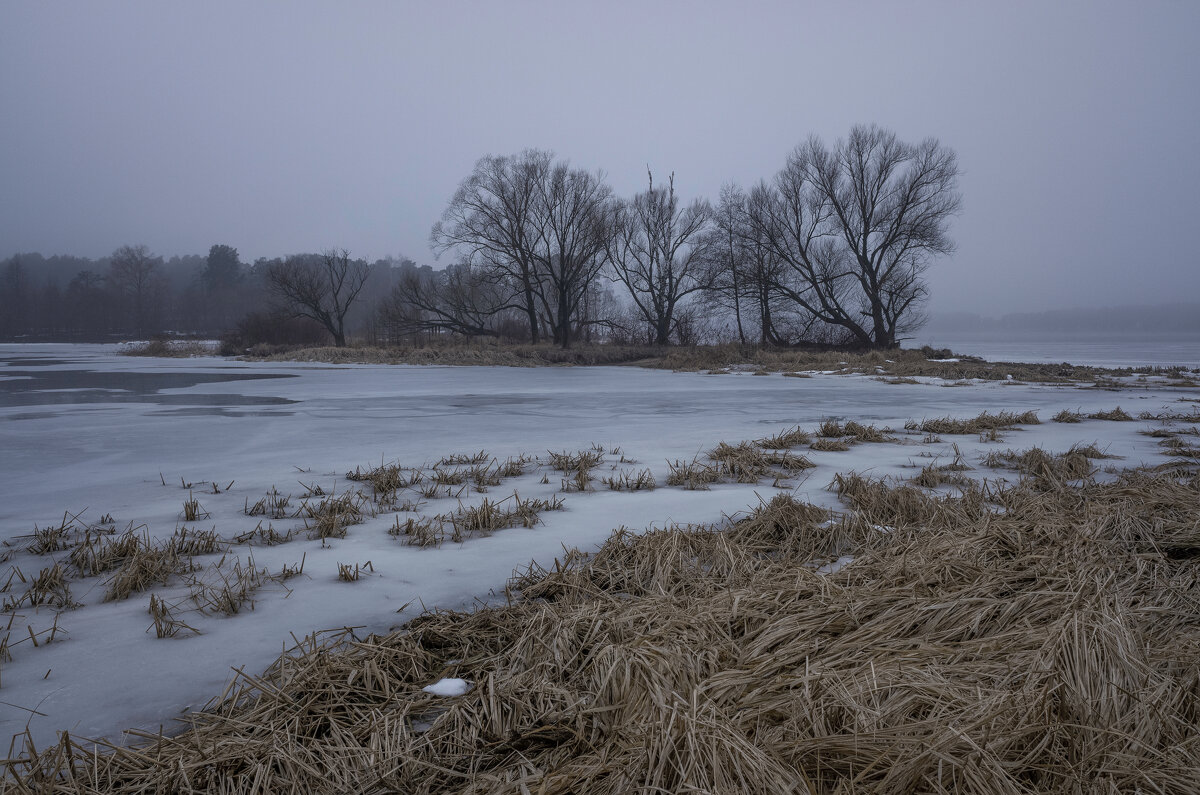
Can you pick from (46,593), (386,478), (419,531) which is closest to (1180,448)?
(419,531)

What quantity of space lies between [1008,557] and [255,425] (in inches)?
298

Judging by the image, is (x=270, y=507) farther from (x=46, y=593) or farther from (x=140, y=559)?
(x=46, y=593)

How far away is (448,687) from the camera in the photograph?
6.00ft

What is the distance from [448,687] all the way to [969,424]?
289 inches

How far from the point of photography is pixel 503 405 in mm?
10305

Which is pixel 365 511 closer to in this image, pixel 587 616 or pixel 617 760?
pixel 587 616

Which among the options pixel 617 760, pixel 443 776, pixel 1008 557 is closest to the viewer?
pixel 617 760

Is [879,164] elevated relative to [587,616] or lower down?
elevated

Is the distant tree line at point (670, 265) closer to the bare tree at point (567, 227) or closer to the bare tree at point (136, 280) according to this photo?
the bare tree at point (567, 227)

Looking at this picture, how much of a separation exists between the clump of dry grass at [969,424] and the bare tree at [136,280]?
7880 centimetres

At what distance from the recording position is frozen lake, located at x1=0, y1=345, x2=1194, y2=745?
6.75ft

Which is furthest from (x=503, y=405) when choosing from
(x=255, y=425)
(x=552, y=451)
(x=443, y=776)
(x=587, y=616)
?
(x=443, y=776)

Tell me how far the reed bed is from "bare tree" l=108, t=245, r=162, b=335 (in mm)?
80417

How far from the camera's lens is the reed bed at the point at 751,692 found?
1.27 metres
